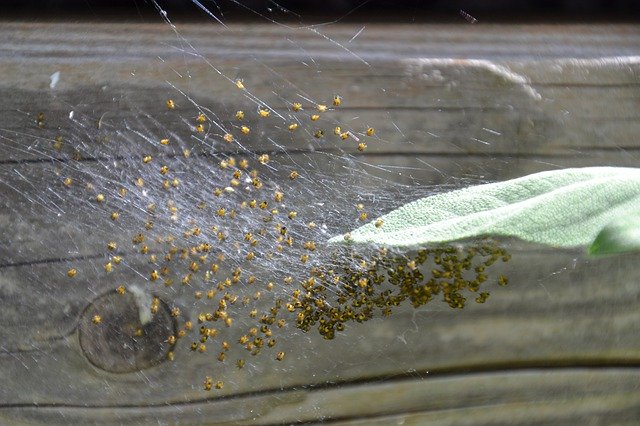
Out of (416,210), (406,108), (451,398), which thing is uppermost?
(406,108)

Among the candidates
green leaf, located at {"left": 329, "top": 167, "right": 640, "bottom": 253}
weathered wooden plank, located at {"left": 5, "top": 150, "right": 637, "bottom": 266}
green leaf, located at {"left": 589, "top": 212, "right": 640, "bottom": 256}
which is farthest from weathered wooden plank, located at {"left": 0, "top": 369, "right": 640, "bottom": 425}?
green leaf, located at {"left": 589, "top": 212, "right": 640, "bottom": 256}

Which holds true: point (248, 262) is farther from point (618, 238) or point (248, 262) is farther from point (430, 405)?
point (618, 238)

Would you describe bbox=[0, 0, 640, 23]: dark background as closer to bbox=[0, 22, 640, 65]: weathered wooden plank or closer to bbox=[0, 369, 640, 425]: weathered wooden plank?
bbox=[0, 22, 640, 65]: weathered wooden plank

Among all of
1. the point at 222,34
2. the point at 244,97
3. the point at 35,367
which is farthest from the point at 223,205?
the point at 35,367

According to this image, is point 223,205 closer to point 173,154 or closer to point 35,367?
point 173,154

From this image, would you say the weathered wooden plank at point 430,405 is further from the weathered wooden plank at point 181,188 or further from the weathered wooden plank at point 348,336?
the weathered wooden plank at point 181,188

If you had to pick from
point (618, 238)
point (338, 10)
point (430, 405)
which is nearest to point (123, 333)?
point (430, 405)

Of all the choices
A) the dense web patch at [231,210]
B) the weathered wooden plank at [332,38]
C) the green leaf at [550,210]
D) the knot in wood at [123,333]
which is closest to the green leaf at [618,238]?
the green leaf at [550,210]
